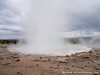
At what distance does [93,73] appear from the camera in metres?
11.7

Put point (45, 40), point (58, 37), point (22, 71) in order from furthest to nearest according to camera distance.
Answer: point (58, 37) → point (45, 40) → point (22, 71)

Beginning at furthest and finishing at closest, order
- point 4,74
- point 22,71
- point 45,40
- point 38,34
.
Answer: point 38,34, point 45,40, point 22,71, point 4,74

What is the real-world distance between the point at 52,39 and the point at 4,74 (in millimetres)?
27811

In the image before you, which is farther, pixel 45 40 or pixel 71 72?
pixel 45 40

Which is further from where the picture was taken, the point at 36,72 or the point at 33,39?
the point at 33,39

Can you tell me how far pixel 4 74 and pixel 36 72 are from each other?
6.82 feet

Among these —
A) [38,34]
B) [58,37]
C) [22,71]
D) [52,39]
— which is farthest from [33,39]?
[22,71]

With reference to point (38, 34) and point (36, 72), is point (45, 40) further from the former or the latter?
point (36, 72)

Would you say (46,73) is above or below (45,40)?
below

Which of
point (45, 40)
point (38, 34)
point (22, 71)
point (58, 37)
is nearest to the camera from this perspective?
point (22, 71)

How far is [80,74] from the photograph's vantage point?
11484 millimetres

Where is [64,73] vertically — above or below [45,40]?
below

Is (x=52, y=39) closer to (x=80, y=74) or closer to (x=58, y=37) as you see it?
(x=58, y=37)

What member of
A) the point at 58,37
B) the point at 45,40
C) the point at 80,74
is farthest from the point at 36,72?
the point at 58,37
